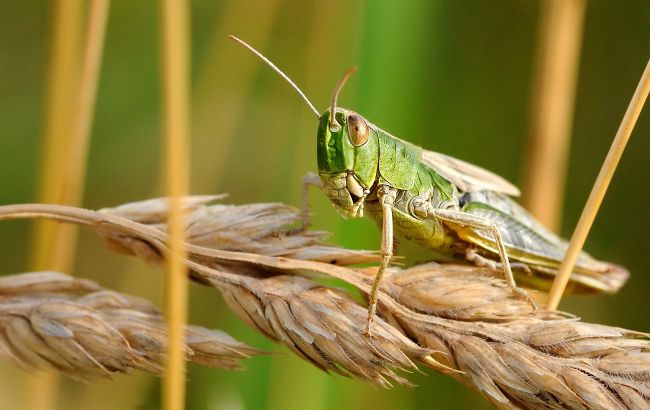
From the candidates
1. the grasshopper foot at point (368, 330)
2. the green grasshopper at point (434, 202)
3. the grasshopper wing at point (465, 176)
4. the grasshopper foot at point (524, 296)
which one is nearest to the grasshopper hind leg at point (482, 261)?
the green grasshopper at point (434, 202)

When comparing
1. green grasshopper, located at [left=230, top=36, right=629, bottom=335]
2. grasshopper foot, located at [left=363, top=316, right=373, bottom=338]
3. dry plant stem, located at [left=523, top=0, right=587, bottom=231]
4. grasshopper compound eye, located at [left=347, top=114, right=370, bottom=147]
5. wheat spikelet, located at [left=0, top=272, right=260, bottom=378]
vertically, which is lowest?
wheat spikelet, located at [left=0, top=272, right=260, bottom=378]

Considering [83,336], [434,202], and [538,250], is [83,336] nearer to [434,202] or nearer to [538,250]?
[434,202]

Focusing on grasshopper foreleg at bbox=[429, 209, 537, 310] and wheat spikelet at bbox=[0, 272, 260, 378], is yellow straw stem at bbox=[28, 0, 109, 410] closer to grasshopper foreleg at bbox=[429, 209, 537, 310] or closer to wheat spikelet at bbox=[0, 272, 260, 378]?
wheat spikelet at bbox=[0, 272, 260, 378]

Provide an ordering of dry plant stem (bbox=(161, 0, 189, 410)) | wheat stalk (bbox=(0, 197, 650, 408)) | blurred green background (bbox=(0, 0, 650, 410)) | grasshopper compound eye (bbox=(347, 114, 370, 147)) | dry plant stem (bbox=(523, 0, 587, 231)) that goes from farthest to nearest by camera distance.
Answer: dry plant stem (bbox=(523, 0, 587, 231))
blurred green background (bbox=(0, 0, 650, 410))
grasshopper compound eye (bbox=(347, 114, 370, 147))
wheat stalk (bbox=(0, 197, 650, 408))
dry plant stem (bbox=(161, 0, 189, 410))

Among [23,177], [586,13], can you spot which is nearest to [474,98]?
[586,13]

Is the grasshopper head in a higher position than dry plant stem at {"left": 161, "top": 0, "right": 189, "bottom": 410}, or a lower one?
higher

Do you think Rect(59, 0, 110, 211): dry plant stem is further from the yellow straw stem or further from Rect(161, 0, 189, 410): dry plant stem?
Rect(161, 0, 189, 410): dry plant stem

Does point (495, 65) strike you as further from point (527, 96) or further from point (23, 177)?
point (23, 177)

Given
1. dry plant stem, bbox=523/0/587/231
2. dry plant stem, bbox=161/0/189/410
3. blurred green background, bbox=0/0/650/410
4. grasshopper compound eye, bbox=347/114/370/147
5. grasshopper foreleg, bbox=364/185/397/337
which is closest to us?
dry plant stem, bbox=161/0/189/410

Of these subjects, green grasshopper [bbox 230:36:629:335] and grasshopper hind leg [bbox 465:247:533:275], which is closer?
green grasshopper [bbox 230:36:629:335]

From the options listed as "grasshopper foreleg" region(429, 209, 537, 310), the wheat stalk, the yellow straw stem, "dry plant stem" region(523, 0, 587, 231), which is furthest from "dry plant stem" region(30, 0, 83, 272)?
"dry plant stem" region(523, 0, 587, 231)
